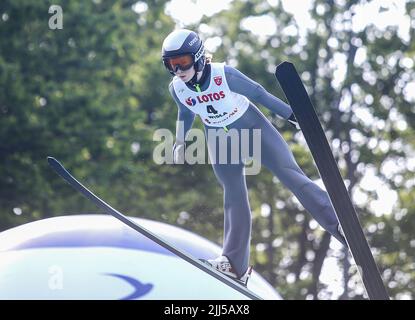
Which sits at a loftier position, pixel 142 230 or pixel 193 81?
pixel 193 81

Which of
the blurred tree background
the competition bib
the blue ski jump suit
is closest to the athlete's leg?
the blue ski jump suit

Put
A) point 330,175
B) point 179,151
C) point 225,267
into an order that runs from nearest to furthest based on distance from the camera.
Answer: point 330,175, point 179,151, point 225,267

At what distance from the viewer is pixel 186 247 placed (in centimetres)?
966

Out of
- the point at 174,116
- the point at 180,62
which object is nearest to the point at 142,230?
the point at 180,62

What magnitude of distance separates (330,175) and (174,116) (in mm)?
14754

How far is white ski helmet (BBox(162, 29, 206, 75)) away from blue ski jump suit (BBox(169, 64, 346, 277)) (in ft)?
0.61

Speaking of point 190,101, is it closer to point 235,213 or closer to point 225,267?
point 235,213

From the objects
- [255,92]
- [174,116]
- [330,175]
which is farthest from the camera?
[174,116]

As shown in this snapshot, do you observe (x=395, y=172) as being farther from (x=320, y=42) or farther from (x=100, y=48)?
(x=100, y=48)

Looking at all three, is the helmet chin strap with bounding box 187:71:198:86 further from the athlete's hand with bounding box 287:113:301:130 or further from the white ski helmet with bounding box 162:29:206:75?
the athlete's hand with bounding box 287:113:301:130

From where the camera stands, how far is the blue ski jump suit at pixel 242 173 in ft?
27.2

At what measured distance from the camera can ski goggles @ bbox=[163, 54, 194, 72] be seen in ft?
27.2

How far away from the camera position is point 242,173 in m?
8.70
